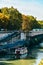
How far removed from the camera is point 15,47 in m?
34.3

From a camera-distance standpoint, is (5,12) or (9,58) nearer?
(9,58)

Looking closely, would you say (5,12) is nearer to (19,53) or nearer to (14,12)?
(14,12)

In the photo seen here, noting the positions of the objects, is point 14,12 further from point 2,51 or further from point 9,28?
point 2,51

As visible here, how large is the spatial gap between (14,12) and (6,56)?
18667 millimetres

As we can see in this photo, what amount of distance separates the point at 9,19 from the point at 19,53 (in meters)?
13.3

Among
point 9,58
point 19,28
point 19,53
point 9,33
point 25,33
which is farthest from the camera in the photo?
point 19,28

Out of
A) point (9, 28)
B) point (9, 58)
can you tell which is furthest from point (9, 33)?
point (9, 58)

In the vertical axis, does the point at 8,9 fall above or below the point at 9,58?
above

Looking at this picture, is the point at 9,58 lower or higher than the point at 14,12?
lower

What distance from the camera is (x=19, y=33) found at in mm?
41062

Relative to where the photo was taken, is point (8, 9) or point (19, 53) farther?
point (8, 9)

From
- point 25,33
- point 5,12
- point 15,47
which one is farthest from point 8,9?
point 15,47

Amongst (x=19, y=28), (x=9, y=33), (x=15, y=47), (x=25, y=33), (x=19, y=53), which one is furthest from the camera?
(x=19, y=28)

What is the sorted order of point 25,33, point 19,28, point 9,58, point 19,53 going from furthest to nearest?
point 19,28, point 25,33, point 19,53, point 9,58
